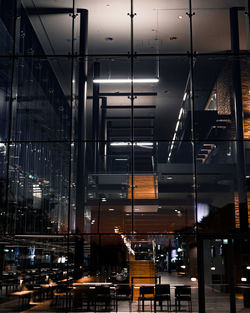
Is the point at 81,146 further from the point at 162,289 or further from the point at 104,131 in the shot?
the point at 162,289

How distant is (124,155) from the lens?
12.5 metres

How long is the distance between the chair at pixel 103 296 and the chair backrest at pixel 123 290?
270mm

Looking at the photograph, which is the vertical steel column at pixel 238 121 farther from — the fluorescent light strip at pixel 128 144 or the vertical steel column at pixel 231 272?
the fluorescent light strip at pixel 128 144

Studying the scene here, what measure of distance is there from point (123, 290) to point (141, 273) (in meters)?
0.61

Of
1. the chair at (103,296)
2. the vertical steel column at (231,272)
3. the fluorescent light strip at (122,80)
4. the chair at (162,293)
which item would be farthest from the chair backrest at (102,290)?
the fluorescent light strip at (122,80)

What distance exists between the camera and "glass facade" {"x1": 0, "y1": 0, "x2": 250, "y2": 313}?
38.8 ft

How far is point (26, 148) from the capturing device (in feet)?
41.6

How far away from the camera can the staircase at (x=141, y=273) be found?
453 inches

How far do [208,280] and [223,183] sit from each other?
7.85 feet

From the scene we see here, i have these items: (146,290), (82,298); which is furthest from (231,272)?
(82,298)

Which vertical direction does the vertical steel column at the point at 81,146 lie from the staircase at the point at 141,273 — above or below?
above

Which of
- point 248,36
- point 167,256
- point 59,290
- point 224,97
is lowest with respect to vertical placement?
point 59,290

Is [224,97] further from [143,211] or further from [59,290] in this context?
[59,290]

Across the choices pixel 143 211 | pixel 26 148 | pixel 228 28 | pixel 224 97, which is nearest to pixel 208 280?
pixel 143 211
